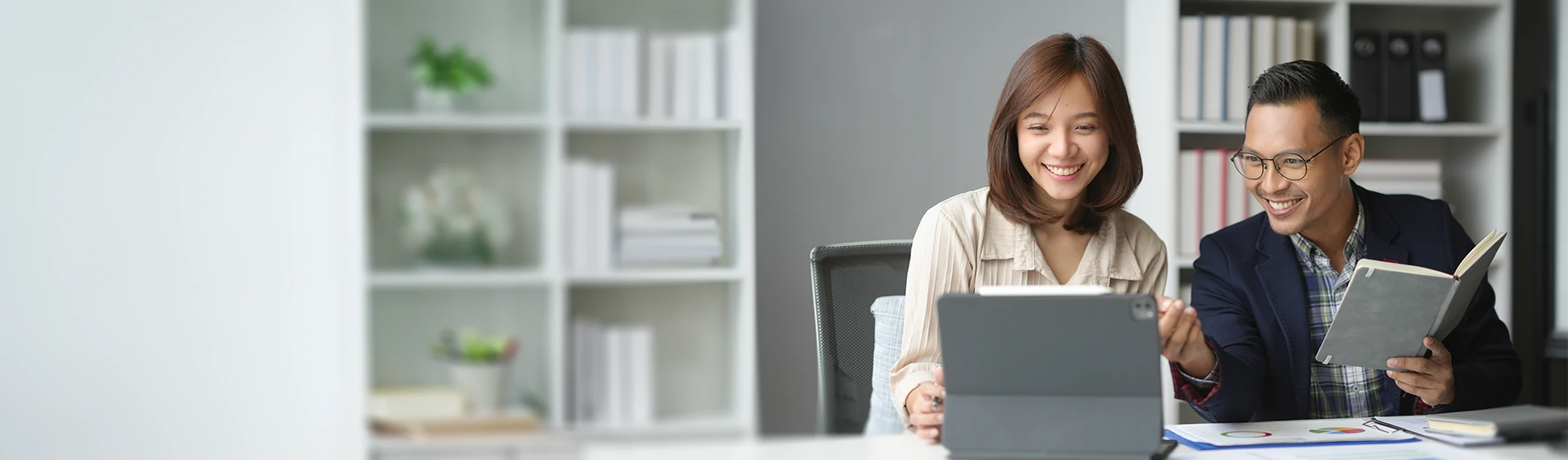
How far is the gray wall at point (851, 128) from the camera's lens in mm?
2738

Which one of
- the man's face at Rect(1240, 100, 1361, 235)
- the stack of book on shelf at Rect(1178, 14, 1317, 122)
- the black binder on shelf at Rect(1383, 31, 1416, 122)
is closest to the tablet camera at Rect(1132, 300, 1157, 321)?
the man's face at Rect(1240, 100, 1361, 235)

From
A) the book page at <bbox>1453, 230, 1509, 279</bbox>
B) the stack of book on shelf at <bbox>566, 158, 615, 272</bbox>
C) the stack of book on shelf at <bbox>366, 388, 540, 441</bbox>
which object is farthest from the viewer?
the stack of book on shelf at <bbox>566, 158, 615, 272</bbox>

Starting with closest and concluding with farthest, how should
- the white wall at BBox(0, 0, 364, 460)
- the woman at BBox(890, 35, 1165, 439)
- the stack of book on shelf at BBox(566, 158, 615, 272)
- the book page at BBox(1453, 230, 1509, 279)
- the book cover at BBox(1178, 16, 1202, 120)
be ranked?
the book page at BBox(1453, 230, 1509, 279) → the woman at BBox(890, 35, 1165, 439) → the stack of book on shelf at BBox(566, 158, 615, 272) → the white wall at BBox(0, 0, 364, 460) → the book cover at BBox(1178, 16, 1202, 120)

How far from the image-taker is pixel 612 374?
232 centimetres

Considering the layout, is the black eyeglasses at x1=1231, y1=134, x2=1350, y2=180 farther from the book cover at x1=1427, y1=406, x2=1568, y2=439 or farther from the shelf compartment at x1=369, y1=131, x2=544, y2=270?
the shelf compartment at x1=369, y1=131, x2=544, y2=270

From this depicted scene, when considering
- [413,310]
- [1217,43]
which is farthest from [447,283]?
[1217,43]

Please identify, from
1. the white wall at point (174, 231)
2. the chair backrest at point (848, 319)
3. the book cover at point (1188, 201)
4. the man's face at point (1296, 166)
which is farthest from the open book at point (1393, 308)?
the white wall at point (174, 231)

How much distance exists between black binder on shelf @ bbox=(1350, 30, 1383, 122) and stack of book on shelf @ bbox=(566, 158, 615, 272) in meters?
1.88

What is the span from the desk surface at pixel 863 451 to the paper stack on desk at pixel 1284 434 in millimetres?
36

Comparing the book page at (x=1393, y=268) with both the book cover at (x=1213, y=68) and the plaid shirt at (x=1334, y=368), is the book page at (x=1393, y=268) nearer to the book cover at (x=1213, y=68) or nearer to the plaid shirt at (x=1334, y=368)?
the plaid shirt at (x=1334, y=368)

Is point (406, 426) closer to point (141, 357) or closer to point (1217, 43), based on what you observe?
point (141, 357)

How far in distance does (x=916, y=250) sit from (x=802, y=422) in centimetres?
123

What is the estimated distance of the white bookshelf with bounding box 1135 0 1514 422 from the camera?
2732 mm

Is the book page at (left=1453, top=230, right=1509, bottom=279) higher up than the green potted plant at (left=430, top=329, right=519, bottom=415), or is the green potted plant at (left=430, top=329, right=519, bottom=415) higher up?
the book page at (left=1453, top=230, right=1509, bottom=279)
